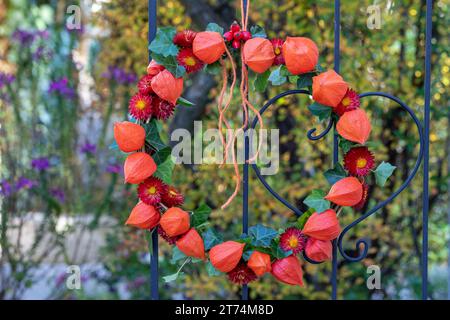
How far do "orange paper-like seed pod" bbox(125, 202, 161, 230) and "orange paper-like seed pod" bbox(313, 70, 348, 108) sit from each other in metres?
0.45

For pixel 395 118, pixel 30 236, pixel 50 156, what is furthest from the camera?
pixel 30 236

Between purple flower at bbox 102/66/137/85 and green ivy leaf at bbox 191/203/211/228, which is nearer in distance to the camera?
green ivy leaf at bbox 191/203/211/228

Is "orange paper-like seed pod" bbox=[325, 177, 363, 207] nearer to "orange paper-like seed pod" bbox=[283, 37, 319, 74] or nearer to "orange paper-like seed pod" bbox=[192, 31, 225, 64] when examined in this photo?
"orange paper-like seed pod" bbox=[283, 37, 319, 74]

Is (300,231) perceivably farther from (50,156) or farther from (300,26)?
(50,156)

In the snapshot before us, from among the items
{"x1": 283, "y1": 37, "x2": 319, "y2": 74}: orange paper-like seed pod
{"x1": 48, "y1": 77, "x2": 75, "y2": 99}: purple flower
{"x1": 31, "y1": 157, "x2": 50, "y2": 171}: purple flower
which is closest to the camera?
{"x1": 283, "y1": 37, "x2": 319, "y2": 74}: orange paper-like seed pod

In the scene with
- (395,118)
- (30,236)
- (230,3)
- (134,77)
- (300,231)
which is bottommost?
(30,236)

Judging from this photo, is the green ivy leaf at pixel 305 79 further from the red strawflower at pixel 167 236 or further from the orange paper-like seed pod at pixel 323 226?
→ the red strawflower at pixel 167 236

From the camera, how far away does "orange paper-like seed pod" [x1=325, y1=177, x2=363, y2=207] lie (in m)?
1.29

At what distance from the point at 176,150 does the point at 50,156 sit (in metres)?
0.88

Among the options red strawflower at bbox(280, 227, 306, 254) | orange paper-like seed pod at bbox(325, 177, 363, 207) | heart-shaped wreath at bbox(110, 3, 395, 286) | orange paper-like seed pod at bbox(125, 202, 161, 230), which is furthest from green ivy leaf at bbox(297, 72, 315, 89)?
orange paper-like seed pod at bbox(125, 202, 161, 230)

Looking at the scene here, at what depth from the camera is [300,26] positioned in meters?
2.41

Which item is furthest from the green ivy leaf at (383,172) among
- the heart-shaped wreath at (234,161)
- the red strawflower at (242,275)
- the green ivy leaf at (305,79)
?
the red strawflower at (242,275)

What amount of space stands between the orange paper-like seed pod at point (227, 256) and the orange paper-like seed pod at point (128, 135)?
0.98 feet
